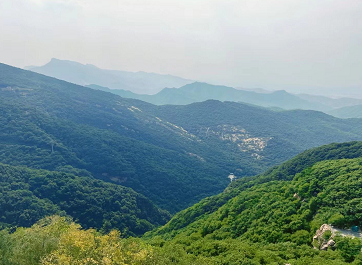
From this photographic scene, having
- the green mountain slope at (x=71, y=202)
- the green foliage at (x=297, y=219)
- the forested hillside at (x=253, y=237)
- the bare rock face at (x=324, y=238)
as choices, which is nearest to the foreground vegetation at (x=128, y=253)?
the forested hillside at (x=253, y=237)

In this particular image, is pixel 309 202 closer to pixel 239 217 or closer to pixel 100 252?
pixel 239 217

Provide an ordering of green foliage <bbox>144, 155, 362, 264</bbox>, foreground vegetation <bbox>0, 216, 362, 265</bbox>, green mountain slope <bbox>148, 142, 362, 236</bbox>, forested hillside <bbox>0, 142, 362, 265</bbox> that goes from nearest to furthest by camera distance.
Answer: foreground vegetation <bbox>0, 216, 362, 265</bbox> → forested hillside <bbox>0, 142, 362, 265</bbox> → green foliage <bbox>144, 155, 362, 264</bbox> → green mountain slope <bbox>148, 142, 362, 236</bbox>

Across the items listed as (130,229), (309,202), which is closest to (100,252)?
(309,202)

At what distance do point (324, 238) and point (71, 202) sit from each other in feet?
260

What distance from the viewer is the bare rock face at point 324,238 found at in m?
24.3

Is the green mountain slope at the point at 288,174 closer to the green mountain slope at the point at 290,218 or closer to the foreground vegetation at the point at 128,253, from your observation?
the green mountain slope at the point at 290,218

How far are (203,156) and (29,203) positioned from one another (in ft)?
423

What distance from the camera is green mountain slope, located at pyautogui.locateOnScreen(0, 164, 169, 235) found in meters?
72.4

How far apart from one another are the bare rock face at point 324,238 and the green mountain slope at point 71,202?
62.7 metres

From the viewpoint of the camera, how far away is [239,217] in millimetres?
41938

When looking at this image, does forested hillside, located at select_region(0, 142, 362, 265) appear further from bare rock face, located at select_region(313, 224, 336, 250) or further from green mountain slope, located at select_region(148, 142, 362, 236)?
green mountain slope, located at select_region(148, 142, 362, 236)

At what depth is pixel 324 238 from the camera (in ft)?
83.0

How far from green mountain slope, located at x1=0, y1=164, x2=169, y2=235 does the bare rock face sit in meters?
62.7

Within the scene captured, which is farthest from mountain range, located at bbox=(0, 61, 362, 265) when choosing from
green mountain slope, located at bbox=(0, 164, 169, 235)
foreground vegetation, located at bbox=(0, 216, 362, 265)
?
green mountain slope, located at bbox=(0, 164, 169, 235)
